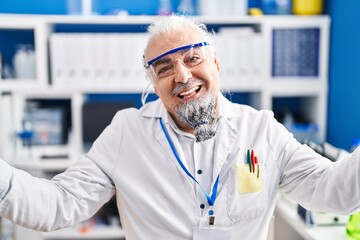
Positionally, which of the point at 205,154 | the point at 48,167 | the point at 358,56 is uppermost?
the point at 358,56

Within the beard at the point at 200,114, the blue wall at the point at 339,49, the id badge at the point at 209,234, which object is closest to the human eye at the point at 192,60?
the beard at the point at 200,114

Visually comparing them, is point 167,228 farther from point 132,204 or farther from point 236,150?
point 236,150

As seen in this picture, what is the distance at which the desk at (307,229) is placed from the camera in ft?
5.85

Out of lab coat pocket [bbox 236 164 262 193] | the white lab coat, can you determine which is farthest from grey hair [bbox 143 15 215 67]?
lab coat pocket [bbox 236 164 262 193]

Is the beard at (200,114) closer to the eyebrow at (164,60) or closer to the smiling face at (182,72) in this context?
the smiling face at (182,72)

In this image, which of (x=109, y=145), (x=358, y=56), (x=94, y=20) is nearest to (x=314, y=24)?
(x=358, y=56)

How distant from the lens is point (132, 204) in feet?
4.75

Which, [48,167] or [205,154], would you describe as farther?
[48,167]

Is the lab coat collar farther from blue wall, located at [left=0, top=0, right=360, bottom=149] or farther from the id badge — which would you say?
blue wall, located at [left=0, top=0, right=360, bottom=149]

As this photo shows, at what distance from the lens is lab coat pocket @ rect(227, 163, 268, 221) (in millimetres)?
1423

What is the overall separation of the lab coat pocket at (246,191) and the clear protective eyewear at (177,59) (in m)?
0.36

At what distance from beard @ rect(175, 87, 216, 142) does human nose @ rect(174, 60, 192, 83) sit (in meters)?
0.07

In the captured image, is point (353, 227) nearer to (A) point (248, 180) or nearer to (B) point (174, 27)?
(A) point (248, 180)

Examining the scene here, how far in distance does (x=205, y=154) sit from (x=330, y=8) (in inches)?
71.9
